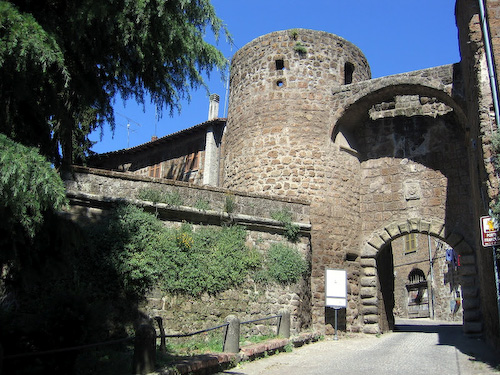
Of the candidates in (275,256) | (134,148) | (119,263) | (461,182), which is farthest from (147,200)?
(134,148)

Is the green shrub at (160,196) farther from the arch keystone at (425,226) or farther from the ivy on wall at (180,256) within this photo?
the arch keystone at (425,226)

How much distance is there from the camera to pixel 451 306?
22547mm

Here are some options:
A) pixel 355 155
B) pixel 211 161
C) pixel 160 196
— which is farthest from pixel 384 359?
pixel 211 161

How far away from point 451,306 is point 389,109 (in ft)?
38.9

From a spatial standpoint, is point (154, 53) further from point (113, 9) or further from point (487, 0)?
point (487, 0)

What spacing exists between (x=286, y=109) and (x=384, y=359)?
7.31m

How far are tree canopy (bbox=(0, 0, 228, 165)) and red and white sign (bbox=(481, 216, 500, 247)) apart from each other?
4.58m

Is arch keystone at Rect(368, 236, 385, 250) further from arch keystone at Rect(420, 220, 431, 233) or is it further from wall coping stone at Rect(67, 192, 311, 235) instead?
wall coping stone at Rect(67, 192, 311, 235)

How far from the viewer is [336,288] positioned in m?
11.9

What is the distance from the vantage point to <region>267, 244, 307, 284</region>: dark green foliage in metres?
11.1

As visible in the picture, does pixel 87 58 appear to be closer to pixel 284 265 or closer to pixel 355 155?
pixel 284 265

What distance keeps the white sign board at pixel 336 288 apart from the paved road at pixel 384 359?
0.86 m

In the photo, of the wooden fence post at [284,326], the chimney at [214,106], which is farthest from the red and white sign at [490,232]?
the chimney at [214,106]

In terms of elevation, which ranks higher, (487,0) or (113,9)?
(487,0)
